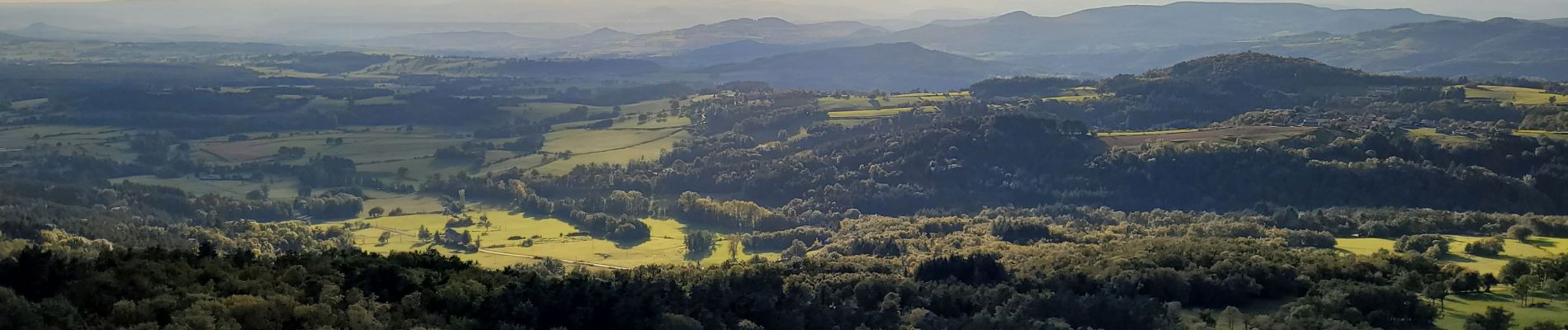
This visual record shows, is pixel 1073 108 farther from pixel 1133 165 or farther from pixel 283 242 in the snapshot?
pixel 283 242

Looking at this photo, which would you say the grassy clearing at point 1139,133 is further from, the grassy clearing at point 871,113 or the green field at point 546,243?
the green field at point 546,243

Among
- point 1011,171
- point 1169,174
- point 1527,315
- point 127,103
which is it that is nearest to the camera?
point 1527,315

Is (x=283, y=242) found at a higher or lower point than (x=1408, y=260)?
lower

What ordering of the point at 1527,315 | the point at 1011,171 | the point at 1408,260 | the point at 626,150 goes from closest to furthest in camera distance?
the point at 1527,315
the point at 1408,260
the point at 1011,171
the point at 626,150

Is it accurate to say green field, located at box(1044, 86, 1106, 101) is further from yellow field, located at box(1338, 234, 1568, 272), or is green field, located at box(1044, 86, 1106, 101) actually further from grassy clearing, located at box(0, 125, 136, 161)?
grassy clearing, located at box(0, 125, 136, 161)

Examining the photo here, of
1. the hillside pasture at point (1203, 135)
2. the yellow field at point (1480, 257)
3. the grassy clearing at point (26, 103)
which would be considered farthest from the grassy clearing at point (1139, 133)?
the grassy clearing at point (26, 103)

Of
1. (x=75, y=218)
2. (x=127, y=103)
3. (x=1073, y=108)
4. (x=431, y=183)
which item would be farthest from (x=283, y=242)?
(x=127, y=103)
